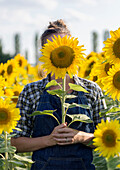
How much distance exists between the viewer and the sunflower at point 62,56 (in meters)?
1.76

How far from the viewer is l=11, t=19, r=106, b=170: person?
2103 mm

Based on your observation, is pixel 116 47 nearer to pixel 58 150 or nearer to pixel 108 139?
pixel 108 139

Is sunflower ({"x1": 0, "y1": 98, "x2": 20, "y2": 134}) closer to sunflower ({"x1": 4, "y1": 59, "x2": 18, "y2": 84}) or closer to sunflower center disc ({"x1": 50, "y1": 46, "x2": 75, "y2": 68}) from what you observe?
sunflower center disc ({"x1": 50, "y1": 46, "x2": 75, "y2": 68})

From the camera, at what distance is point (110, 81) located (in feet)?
6.28

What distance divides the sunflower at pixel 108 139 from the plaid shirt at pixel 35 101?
1.37 ft

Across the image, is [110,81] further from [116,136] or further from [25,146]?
[25,146]

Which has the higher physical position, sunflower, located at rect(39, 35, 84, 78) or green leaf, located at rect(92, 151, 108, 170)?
sunflower, located at rect(39, 35, 84, 78)

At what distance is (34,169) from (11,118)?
0.43 m

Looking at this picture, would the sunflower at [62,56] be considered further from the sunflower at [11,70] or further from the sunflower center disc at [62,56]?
the sunflower at [11,70]

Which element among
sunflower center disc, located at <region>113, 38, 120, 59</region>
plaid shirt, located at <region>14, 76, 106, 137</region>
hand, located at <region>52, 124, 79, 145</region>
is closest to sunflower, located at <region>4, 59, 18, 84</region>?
plaid shirt, located at <region>14, 76, 106, 137</region>

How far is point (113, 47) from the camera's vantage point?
6.00ft

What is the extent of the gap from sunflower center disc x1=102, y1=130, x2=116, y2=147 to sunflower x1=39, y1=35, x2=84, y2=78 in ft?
1.35

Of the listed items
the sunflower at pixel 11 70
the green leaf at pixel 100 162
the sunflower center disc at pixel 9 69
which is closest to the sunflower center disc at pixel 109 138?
the green leaf at pixel 100 162

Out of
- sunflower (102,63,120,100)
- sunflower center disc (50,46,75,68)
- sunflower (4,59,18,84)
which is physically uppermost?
sunflower (4,59,18,84)
